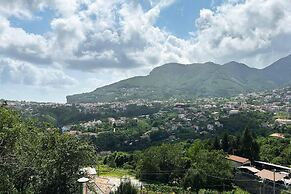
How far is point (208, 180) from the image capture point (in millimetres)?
35562

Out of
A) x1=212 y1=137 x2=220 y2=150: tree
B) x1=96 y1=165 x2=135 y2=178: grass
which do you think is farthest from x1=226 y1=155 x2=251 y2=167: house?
x1=96 y1=165 x2=135 y2=178: grass

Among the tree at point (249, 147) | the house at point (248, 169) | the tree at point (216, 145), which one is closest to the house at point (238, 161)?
the house at point (248, 169)

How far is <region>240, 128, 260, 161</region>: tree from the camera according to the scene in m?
45.5

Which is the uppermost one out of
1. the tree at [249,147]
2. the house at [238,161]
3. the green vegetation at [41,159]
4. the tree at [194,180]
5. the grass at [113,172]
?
the green vegetation at [41,159]

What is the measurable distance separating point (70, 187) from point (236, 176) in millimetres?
22866

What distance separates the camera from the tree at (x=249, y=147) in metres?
45.5

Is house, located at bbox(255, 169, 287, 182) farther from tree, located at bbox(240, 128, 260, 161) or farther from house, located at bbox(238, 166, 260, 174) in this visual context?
tree, located at bbox(240, 128, 260, 161)

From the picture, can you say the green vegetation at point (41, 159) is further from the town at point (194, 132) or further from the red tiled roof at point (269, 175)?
the red tiled roof at point (269, 175)

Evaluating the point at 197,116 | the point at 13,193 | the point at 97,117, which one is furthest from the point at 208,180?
the point at 97,117

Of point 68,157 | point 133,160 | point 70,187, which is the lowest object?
point 133,160

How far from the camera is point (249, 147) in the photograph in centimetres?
4584

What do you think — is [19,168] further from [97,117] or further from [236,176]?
[97,117]

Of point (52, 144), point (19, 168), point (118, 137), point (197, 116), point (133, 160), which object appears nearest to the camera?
point (19, 168)

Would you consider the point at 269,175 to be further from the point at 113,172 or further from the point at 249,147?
the point at 113,172
